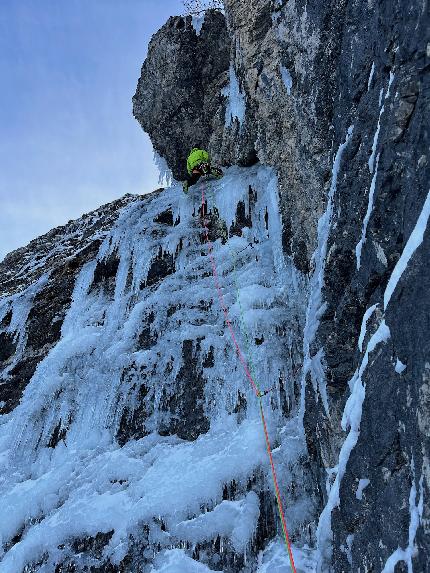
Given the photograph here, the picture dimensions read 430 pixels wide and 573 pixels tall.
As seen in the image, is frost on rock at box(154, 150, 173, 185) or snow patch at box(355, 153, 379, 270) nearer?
snow patch at box(355, 153, 379, 270)

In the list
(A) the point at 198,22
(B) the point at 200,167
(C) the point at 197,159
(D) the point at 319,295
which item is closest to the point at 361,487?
(D) the point at 319,295

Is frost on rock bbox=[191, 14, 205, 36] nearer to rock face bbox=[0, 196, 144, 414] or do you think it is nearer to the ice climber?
the ice climber

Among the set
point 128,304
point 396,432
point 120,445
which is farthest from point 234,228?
point 396,432

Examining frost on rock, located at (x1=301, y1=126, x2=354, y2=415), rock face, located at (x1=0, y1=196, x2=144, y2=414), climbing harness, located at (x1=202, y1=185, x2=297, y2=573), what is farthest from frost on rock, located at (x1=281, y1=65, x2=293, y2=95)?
rock face, located at (x1=0, y1=196, x2=144, y2=414)

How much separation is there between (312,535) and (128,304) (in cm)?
512

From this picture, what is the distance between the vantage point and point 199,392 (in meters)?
7.00

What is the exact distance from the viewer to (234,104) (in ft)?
34.8

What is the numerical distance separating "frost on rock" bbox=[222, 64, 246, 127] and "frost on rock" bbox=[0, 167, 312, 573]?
3.79ft

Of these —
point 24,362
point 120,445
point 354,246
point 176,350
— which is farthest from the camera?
point 24,362

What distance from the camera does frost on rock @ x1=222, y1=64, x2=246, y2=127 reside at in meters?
10.1

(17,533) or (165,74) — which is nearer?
(17,533)

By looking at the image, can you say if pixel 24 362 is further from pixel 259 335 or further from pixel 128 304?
pixel 259 335

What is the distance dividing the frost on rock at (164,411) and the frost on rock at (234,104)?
3.79 feet

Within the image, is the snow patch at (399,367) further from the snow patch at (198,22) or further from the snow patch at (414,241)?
the snow patch at (198,22)
